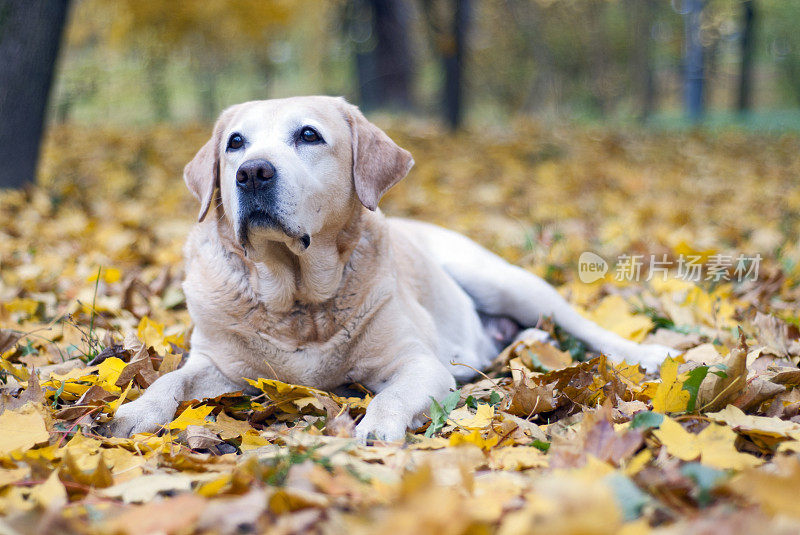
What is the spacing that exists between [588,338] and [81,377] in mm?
2444

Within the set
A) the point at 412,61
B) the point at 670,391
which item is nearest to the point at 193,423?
the point at 670,391

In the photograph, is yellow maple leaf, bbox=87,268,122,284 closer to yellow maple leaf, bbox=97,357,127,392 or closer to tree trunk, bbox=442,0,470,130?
yellow maple leaf, bbox=97,357,127,392

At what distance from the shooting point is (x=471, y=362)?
11.2ft

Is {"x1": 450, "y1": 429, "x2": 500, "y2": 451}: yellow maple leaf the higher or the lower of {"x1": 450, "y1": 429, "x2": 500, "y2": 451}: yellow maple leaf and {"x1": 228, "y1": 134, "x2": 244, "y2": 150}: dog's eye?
the lower

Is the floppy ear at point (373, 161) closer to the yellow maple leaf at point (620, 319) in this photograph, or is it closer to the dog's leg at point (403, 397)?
the dog's leg at point (403, 397)

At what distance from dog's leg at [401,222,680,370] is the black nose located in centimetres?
165

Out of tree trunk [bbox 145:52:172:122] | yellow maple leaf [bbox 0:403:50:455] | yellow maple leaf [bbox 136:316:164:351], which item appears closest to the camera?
yellow maple leaf [bbox 0:403:50:455]

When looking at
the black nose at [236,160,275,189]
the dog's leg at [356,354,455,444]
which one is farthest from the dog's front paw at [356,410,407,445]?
the black nose at [236,160,275,189]

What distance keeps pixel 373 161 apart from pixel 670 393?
1.56m

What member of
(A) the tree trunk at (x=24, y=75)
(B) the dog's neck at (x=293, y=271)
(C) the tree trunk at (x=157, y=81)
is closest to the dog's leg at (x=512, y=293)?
(B) the dog's neck at (x=293, y=271)

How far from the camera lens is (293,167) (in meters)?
2.69

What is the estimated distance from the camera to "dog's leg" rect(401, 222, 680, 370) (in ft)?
11.8

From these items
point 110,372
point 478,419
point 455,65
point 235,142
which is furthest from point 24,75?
point 455,65

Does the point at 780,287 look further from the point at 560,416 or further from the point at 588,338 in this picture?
the point at 560,416
